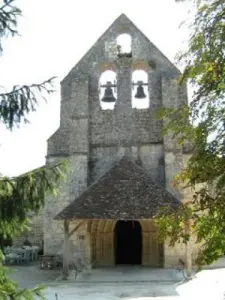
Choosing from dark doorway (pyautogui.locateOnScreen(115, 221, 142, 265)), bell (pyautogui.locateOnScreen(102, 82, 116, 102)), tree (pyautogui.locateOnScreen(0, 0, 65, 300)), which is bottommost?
dark doorway (pyautogui.locateOnScreen(115, 221, 142, 265))

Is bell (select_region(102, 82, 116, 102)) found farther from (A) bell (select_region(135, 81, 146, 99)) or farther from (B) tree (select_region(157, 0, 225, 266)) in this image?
(B) tree (select_region(157, 0, 225, 266))

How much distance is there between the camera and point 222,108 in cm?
536

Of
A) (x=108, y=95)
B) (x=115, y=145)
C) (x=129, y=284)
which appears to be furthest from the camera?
(x=108, y=95)

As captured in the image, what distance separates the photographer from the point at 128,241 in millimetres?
18766

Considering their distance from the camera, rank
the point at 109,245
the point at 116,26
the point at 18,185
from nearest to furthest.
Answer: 1. the point at 18,185
2. the point at 109,245
3. the point at 116,26

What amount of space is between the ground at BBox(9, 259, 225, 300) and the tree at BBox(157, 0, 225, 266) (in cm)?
534

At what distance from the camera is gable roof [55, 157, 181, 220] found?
46.3ft

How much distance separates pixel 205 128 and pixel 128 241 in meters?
13.9

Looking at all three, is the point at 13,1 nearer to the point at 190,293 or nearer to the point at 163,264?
the point at 190,293

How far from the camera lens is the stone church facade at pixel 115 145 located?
55.0ft

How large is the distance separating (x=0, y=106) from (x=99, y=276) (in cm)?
1076

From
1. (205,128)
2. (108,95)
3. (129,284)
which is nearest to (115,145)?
(108,95)

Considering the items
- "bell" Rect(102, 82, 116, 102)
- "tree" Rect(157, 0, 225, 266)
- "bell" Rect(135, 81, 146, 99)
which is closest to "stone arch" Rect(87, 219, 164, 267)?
"bell" Rect(102, 82, 116, 102)

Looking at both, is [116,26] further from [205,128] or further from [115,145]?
[205,128]
